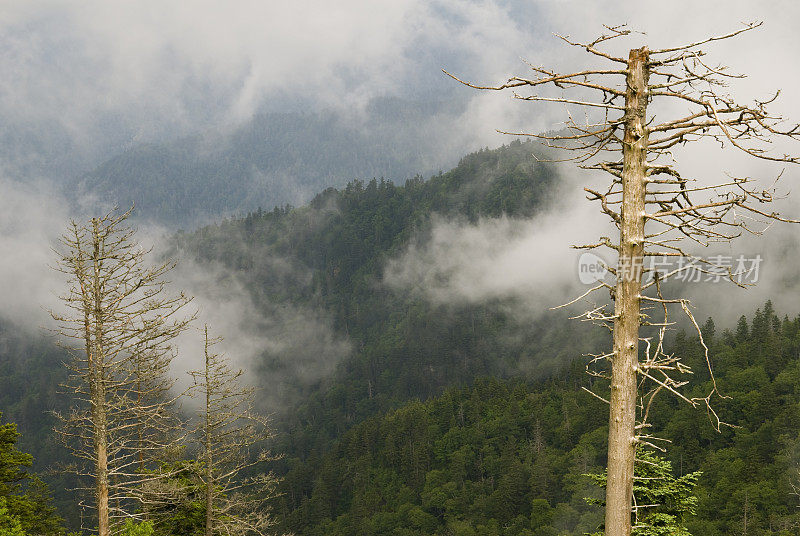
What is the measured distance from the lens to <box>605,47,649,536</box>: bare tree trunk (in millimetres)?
5109

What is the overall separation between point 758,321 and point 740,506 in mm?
61857

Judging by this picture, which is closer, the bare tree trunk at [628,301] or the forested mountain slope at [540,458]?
the bare tree trunk at [628,301]

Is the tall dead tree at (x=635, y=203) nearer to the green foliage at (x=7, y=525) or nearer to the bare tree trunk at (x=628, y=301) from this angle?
the bare tree trunk at (x=628, y=301)

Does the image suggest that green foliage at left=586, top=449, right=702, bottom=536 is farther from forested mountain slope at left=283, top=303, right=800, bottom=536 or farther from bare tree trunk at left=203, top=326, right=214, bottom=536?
forested mountain slope at left=283, top=303, right=800, bottom=536

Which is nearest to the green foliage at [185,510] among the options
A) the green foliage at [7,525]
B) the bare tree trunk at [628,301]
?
the green foliage at [7,525]

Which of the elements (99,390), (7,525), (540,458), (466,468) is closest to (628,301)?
(99,390)

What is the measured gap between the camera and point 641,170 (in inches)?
204

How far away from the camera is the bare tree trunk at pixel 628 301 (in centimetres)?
511

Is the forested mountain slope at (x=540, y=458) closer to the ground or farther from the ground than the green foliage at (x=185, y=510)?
closer to the ground

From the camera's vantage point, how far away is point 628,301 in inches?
206

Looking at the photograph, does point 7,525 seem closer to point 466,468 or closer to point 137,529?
point 137,529

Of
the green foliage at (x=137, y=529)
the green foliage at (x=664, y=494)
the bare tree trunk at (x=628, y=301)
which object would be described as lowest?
the green foliage at (x=137, y=529)

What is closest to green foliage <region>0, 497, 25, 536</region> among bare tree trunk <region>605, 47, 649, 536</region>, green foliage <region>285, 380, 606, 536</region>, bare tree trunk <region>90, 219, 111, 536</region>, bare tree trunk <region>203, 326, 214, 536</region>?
bare tree trunk <region>90, 219, 111, 536</region>

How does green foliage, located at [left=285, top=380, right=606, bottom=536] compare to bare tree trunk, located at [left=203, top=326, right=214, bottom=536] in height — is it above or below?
below
